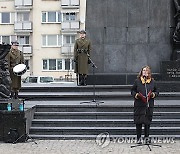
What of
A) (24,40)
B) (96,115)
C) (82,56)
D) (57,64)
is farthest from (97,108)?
(24,40)

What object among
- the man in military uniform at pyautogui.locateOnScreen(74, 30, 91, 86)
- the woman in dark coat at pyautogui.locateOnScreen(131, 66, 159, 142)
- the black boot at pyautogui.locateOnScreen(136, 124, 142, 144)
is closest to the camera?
the woman in dark coat at pyautogui.locateOnScreen(131, 66, 159, 142)

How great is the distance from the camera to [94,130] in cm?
1295

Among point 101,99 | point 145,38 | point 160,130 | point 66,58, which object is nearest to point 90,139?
point 160,130

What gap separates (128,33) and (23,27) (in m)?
37.8

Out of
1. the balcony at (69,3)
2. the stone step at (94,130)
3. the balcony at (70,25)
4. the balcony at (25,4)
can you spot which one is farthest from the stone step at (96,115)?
the balcony at (25,4)

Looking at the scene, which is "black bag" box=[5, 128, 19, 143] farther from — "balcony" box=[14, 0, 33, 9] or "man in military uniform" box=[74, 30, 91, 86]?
"balcony" box=[14, 0, 33, 9]

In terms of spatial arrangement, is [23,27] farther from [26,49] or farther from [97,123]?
[97,123]

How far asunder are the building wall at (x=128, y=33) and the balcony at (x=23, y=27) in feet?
122

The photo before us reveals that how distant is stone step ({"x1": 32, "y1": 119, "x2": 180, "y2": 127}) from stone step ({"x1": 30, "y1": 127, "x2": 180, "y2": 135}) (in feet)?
0.91

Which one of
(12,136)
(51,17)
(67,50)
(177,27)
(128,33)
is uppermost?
(51,17)

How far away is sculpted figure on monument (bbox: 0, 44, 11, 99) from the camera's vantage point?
1322cm

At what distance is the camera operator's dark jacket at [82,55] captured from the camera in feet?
58.6

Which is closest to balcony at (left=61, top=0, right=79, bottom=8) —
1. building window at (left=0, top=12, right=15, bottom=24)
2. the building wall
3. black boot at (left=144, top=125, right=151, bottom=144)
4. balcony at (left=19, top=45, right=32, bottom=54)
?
balcony at (left=19, top=45, right=32, bottom=54)

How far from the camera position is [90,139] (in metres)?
12.6
